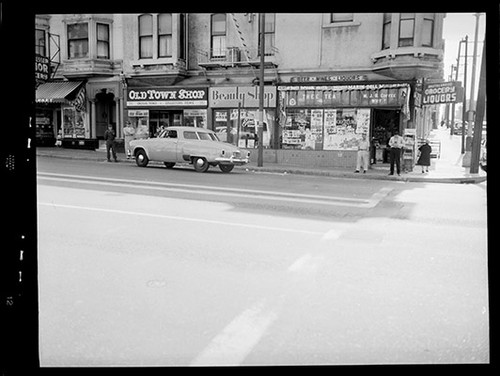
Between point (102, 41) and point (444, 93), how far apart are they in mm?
16340

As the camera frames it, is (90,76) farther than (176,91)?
Yes

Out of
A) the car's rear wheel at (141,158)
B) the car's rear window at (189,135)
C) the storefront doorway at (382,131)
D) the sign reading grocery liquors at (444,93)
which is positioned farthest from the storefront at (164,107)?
the sign reading grocery liquors at (444,93)

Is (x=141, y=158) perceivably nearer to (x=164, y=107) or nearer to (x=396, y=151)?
(x=164, y=107)

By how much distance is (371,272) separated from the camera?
5324 mm

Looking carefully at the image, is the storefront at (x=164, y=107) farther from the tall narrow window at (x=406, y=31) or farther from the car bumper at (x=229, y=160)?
the tall narrow window at (x=406, y=31)

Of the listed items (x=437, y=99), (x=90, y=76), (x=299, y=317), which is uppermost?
(x=90, y=76)

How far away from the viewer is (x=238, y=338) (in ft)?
12.0

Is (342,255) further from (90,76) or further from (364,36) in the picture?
(90,76)

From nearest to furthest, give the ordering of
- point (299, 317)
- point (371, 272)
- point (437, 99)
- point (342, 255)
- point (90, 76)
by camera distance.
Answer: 1. point (299, 317)
2. point (371, 272)
3. point (342, 255)
4. point (437, 99)
5. point (90, 76)

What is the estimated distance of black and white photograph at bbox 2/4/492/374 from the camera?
3.68m

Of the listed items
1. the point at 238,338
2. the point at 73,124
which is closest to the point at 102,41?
the point at 73,124

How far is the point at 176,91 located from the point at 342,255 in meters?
17.1

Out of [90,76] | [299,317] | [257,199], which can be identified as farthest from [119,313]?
[90,76]

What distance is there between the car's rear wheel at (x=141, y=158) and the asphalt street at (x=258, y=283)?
319 inches
